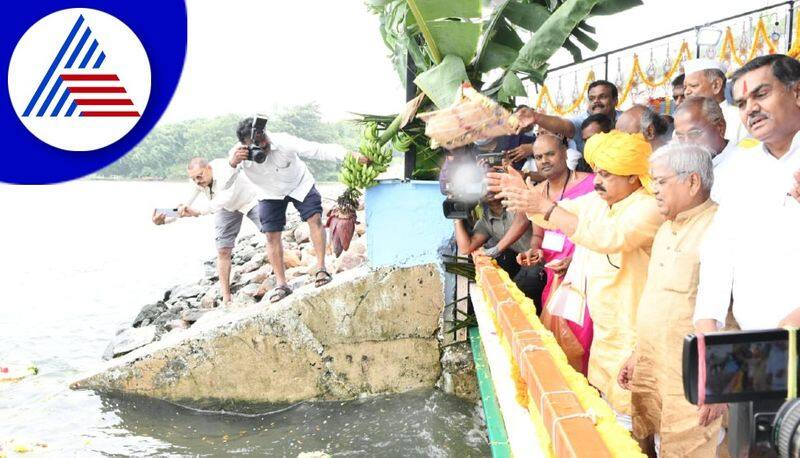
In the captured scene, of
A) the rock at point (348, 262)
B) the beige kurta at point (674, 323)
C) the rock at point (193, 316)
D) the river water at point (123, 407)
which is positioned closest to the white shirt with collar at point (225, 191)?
the river water at point (123, 407)

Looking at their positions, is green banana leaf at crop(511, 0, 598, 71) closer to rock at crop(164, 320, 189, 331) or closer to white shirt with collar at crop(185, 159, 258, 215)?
white shirt with collar at crop(185, 159, 258, 215)

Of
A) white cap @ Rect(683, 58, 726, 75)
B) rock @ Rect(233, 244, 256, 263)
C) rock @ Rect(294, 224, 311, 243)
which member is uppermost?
white cap @ Rect(683, 58, 726, 75)

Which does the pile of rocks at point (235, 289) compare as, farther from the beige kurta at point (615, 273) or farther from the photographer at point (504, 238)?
the beige kurta at point (615, 273)

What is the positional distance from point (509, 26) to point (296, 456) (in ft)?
10.3

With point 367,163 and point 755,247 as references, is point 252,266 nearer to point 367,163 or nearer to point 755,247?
point 367,163

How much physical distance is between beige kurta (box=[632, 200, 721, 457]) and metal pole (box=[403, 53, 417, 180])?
250 cm

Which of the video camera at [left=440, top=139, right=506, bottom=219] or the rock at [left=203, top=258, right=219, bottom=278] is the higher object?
the video camera at [left=440, top=139, right=506, bottom=219]

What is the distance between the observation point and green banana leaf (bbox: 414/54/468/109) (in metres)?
3.05

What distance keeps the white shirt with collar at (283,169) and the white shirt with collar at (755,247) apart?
132 inches

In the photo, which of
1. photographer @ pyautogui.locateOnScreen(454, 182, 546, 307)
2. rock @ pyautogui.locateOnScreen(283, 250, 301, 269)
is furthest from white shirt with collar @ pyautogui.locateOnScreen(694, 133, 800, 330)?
rock @ pyautogui.locateOnScreen(283, 250, 301, 269)

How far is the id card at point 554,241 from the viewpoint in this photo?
288 cm

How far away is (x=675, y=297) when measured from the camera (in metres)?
1.95

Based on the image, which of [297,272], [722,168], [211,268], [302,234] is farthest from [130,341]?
[722,168]

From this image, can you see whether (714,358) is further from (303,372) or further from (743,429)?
(303,372)
